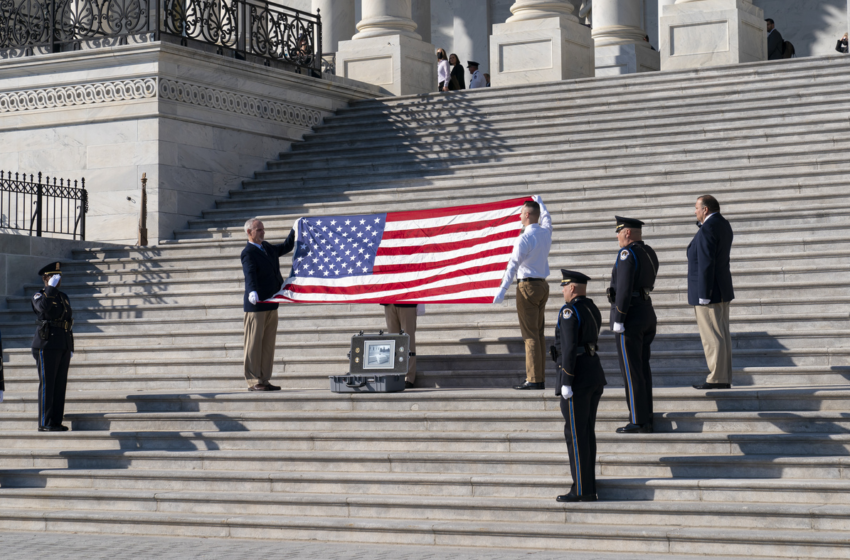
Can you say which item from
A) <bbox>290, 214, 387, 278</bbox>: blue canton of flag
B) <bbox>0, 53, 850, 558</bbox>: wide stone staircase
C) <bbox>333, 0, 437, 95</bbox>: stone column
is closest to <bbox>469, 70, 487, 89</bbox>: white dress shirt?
<bbox>333, 0, 437, 95</bbox>: stone column

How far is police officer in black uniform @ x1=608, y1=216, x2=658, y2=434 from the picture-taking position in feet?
33.5

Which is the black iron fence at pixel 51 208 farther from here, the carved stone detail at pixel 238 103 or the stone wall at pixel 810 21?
the stone wall at pixel 810 21

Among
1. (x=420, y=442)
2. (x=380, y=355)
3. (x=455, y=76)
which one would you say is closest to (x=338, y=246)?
(x=380, y=355)

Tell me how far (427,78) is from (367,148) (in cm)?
483

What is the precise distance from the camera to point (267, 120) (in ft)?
71.2

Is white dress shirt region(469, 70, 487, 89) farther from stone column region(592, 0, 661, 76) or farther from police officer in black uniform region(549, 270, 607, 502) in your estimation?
police officer in black uniform region(549, 270, 607, 502)

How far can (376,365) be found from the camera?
12297 millimetres

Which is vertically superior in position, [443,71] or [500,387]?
[443,71]

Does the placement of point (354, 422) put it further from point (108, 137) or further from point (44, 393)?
point (108, 137)

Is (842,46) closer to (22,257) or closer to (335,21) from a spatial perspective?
(335,21)

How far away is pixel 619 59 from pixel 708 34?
4413mm

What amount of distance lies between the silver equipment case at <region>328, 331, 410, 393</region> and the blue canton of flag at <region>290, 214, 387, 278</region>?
3.71 feet

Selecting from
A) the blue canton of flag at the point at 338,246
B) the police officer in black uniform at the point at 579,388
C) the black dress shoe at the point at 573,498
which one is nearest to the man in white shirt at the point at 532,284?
the blue canton of flag at the point at 338,246

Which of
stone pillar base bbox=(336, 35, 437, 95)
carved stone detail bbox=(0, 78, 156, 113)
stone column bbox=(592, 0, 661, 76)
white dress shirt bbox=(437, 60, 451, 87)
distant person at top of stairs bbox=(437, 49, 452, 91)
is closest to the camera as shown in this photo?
carved stone detail bbox=(0, 78, 156, 113)
